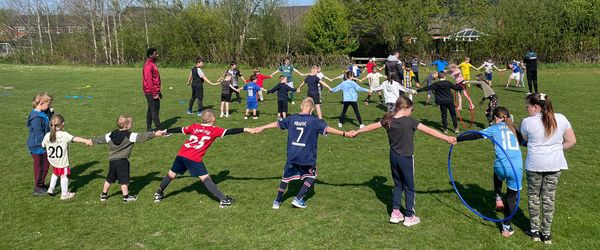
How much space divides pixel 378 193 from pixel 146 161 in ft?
19.1

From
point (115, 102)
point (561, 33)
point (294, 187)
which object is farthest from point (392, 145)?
point (561, 33)

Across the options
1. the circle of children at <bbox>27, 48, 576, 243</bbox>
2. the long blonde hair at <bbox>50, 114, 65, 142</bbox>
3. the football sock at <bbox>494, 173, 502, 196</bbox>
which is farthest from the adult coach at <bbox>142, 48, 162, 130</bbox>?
the football sock at <bbox>494, 173, 502, 196</bbox>

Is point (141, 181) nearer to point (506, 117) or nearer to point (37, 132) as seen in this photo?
point (37, 132)

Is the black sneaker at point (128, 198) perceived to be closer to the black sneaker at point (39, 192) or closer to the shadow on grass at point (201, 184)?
the shadow on grass at point (201, 184)

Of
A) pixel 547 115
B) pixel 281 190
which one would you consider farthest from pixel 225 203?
pixel 547 115

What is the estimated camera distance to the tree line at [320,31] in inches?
1646

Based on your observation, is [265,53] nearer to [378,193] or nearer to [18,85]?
[18,85]

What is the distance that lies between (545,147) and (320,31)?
47106mm

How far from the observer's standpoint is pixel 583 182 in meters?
8.70

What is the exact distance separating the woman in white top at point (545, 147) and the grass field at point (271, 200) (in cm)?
72

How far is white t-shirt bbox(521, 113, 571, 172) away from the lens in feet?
19.2

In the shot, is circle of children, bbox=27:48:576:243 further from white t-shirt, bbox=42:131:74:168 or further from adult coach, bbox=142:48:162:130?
adult coach, bbox=142:48:162:130

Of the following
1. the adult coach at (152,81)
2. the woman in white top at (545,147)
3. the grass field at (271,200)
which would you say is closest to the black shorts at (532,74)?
the grass field at (271,200)

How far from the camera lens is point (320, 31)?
51594 mm
